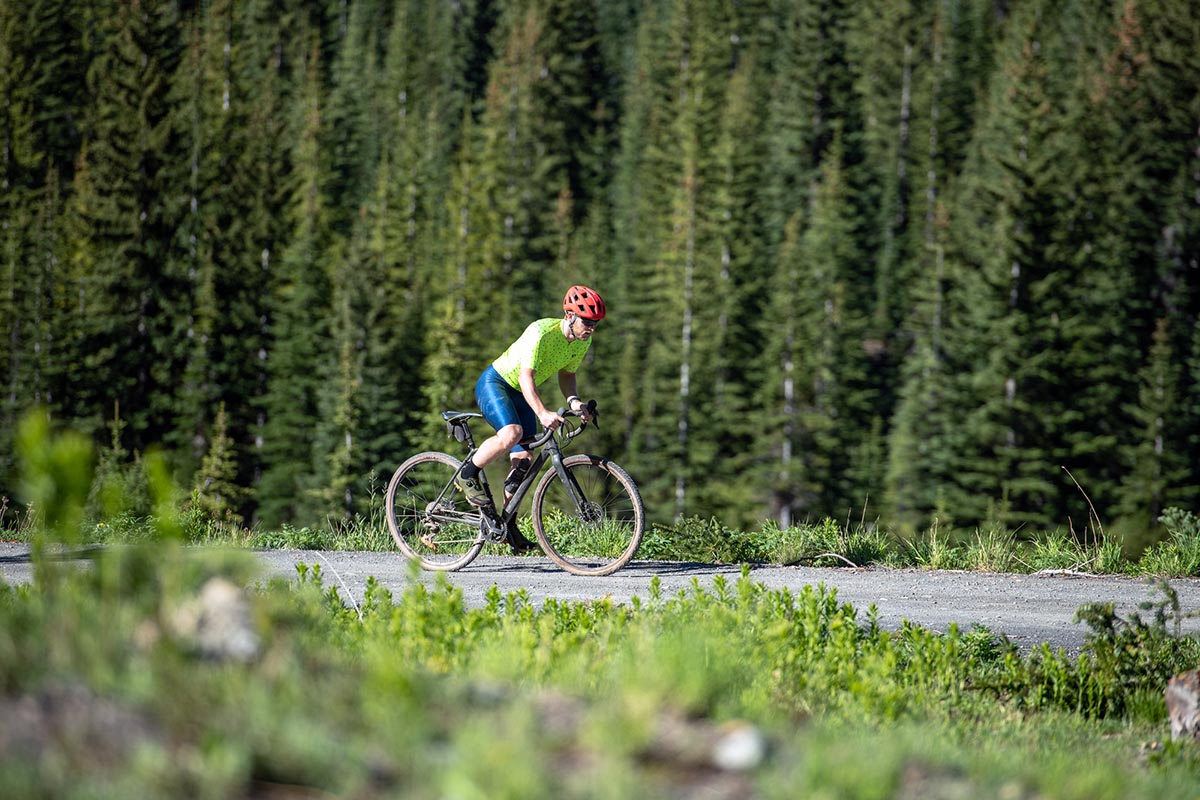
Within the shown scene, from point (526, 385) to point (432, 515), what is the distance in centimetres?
165

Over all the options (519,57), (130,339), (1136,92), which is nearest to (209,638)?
(130,339)

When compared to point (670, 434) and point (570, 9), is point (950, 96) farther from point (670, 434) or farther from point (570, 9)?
point (670, 434)

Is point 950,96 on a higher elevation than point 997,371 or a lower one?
higher

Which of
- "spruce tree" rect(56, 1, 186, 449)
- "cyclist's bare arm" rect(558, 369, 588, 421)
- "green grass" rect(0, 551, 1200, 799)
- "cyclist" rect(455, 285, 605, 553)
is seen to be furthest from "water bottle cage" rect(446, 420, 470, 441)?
"spruce tree" rect(56, 1, 186, 449)

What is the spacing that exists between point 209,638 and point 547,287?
5468 cm

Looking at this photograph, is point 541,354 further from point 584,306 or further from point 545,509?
point 545,509

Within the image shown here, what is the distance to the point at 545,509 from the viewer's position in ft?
31.4

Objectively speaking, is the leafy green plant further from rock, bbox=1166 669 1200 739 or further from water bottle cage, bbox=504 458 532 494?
water bottle cage, bbox=504 458 532 494

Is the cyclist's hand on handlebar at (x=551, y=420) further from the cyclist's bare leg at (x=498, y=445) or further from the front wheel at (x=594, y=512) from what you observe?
the front wheel at (x=594, y=512)

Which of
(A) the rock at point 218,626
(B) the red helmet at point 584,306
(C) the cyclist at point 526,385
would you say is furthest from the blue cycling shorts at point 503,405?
(A) the rock at point 218,626

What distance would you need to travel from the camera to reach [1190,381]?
4572cm

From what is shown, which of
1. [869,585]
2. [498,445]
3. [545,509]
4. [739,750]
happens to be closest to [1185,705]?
[739,750]

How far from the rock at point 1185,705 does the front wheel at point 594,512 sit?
4260 mm

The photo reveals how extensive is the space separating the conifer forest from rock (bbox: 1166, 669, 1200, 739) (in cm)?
3160
